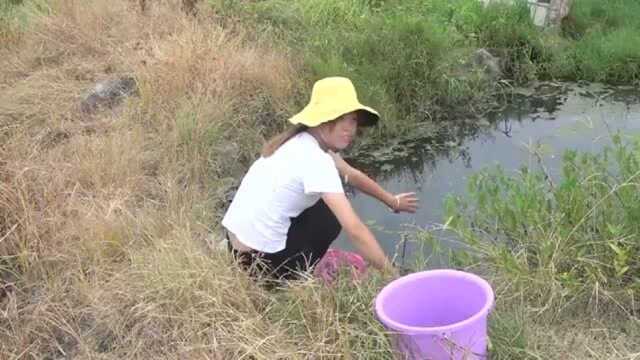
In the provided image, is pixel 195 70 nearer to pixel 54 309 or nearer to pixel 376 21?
pixel 376 21

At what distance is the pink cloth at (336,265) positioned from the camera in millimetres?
2572

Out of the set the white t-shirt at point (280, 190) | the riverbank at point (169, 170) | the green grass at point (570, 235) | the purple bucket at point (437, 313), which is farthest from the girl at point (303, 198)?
the green grass at point (570, 235)

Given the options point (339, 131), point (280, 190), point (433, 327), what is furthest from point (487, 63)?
point (433, 327)

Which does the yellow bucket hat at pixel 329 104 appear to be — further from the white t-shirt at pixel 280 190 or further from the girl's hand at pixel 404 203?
the girl's hand at pixel 404 203

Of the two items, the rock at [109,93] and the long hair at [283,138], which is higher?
the long hair at [283,138]

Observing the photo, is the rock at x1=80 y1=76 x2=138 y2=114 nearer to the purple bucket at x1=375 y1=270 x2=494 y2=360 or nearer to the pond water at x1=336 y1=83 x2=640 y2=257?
the pond water at x1=336 y1=83 x2=640 y2=257

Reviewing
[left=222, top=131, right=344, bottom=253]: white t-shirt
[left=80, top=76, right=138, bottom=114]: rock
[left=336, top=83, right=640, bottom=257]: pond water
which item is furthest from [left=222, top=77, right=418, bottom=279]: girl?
[left=80, top=76, right=138, bottom=114]: rock

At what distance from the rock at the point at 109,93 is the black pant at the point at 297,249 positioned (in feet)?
8.82

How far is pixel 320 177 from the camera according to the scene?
2529 millimetres

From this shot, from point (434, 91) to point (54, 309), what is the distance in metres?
3.79

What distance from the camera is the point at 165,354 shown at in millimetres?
2373

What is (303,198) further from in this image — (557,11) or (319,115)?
(557,11)

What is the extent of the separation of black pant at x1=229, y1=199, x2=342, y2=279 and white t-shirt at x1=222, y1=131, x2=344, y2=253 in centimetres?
3

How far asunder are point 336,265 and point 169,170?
170 cm
